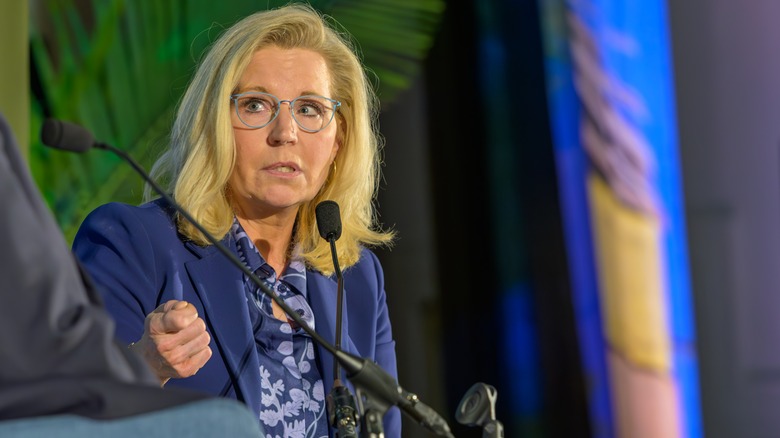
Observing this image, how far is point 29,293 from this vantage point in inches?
30.5

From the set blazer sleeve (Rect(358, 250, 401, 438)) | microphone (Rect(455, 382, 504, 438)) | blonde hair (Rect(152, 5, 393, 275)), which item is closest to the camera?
microphone (Rect(455, 382, 504, 438))

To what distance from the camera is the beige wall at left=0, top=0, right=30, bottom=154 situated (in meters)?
3.44

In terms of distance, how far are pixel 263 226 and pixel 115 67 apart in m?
1.74

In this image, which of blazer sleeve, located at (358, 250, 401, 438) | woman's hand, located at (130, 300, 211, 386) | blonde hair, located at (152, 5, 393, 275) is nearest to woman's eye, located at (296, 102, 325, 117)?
blonde hair, located at (152, 5, 393, 275)

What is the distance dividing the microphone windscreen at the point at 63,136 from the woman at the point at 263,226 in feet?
1.88

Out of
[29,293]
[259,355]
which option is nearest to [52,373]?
[29,293]

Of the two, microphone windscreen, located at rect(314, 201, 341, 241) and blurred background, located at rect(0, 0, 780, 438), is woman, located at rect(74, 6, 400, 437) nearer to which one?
microphone windscreen, located at rect(314, 201, 341, 241)

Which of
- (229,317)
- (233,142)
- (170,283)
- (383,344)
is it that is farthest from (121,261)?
(383,344)

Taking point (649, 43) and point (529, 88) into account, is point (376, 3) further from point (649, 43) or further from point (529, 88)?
point (649, 43)

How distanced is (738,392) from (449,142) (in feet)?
4.00

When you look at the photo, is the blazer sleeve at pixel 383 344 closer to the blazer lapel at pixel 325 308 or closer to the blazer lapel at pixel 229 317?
the blazer lapel at pixel 325 308

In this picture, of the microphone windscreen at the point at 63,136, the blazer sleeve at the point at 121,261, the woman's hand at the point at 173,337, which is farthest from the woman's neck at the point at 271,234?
the microphone windscreen at the point at 63,136

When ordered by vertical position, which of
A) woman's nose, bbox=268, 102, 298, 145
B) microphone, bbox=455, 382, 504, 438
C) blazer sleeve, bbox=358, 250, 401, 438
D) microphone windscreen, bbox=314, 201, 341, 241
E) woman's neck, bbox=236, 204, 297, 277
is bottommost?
blazer sleeve, bbox=358, 250, 401, 438

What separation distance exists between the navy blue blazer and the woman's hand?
225mm
